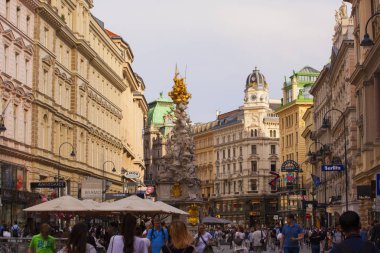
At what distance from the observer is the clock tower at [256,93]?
Result: 159 metres

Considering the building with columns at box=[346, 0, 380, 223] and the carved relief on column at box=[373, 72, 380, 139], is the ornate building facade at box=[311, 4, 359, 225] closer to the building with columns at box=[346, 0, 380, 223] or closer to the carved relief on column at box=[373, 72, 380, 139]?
the building with columns at box=[346, 0, 380, 223]

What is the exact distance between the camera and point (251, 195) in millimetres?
157000

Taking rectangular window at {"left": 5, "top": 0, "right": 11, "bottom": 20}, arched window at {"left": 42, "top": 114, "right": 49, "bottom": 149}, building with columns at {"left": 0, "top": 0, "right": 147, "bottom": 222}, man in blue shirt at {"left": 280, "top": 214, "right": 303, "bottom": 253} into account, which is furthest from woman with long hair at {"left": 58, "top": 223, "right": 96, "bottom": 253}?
arched window at {"left": 42, "top": 114, "right": 49, "bottom": 149}

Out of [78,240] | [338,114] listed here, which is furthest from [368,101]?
[78,240]

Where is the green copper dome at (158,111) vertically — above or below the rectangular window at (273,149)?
above

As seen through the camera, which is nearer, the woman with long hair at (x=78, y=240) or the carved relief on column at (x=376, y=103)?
the woman with long hair at (x=78, y=240)

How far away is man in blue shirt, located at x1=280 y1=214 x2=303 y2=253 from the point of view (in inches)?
856

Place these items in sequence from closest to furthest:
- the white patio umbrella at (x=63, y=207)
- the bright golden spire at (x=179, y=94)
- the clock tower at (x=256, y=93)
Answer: the white patio umbrella at (x=63, y=207) < the bright golden spire at (x=179, y=94) < the clock tower at (x=256, y=93)

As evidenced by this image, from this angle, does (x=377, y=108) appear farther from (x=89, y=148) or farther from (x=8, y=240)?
(x=89, y=148)

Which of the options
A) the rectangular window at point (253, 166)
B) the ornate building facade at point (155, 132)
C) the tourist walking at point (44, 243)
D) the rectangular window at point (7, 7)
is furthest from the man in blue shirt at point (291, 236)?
the ornate building facade at point (155, 132)

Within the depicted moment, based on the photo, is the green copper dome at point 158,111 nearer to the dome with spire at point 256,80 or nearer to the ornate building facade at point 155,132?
the ornate building facade at point 155,132

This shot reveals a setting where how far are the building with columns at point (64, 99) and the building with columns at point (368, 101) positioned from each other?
17315 mm

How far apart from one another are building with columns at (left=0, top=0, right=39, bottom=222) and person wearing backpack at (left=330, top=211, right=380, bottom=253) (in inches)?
1649

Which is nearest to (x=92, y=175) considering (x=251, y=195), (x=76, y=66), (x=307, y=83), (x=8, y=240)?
(x=76, y=66)
